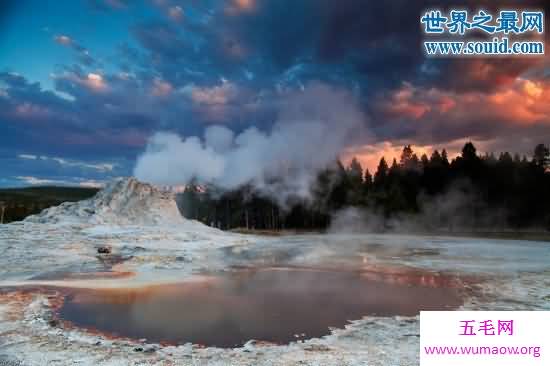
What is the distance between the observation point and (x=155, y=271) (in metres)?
18.4

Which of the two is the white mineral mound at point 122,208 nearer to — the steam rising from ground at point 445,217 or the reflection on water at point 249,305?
the reflection on water at point 249,305

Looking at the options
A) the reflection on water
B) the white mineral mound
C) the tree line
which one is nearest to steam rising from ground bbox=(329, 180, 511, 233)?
the tree line

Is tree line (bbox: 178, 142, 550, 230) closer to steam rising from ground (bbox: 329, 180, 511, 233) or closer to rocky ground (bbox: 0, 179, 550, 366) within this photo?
→ steam rising from ground (bbox: 329, 180, 511, 233)

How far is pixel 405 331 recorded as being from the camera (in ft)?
30.3

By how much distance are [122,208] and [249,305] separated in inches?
1271

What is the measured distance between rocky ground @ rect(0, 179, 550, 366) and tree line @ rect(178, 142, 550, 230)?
73.1 ft

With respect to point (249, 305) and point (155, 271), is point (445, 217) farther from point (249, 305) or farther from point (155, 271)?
point (249, 305)

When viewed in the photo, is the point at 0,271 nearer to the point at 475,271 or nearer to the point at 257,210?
the point at 475,271

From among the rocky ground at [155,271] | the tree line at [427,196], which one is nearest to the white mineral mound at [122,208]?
the rocky ground at [155,271]

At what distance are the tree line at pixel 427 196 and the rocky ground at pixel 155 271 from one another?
878 inches

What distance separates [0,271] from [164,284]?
30.9 ft

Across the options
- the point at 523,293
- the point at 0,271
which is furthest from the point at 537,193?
the point at 0,271

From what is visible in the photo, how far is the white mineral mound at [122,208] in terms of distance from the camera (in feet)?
122

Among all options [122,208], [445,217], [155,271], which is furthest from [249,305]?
[445,217]
